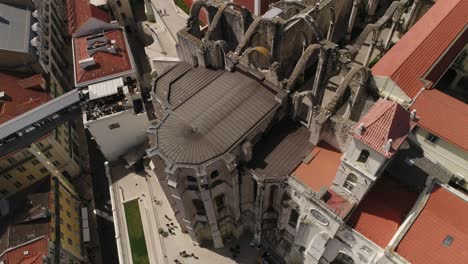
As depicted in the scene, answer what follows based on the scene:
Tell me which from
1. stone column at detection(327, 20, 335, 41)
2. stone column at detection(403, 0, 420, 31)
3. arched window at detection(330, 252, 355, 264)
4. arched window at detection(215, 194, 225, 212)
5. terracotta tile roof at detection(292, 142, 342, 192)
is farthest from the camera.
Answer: stone column at detection(327, 20, 335, 41)

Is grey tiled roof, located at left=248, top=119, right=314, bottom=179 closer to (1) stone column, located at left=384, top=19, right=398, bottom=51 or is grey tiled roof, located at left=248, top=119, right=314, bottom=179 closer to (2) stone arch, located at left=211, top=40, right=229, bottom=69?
(2) stone arch, located at left=211, top=40, right=229, bottom=69

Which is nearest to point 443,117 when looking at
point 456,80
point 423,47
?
point 423,47

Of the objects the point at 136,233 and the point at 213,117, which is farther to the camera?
the point at 136,233

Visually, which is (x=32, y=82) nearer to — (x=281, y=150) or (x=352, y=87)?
(x=281, y=150)

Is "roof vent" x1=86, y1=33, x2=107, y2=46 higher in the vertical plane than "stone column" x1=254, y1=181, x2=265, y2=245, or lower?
higher

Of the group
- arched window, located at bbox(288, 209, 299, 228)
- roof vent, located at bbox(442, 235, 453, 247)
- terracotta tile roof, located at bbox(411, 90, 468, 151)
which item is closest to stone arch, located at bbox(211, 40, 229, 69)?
arched window, located at bbox(288, 209, 299, 228)

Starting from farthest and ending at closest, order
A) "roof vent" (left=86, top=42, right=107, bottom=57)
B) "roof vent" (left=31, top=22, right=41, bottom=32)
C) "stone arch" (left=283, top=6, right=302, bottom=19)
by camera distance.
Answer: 1. "roof vent" (left=31, top=22, right=41, bottom=32)
2. "roof vent" (left=86, top=42, right=107, bottom=57)
3. "stone arch" (left=283, top=6, right=302, bottom=19)

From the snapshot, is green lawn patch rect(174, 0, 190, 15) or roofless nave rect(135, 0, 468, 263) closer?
roofless nave rect(135, 0, 468, 263)
